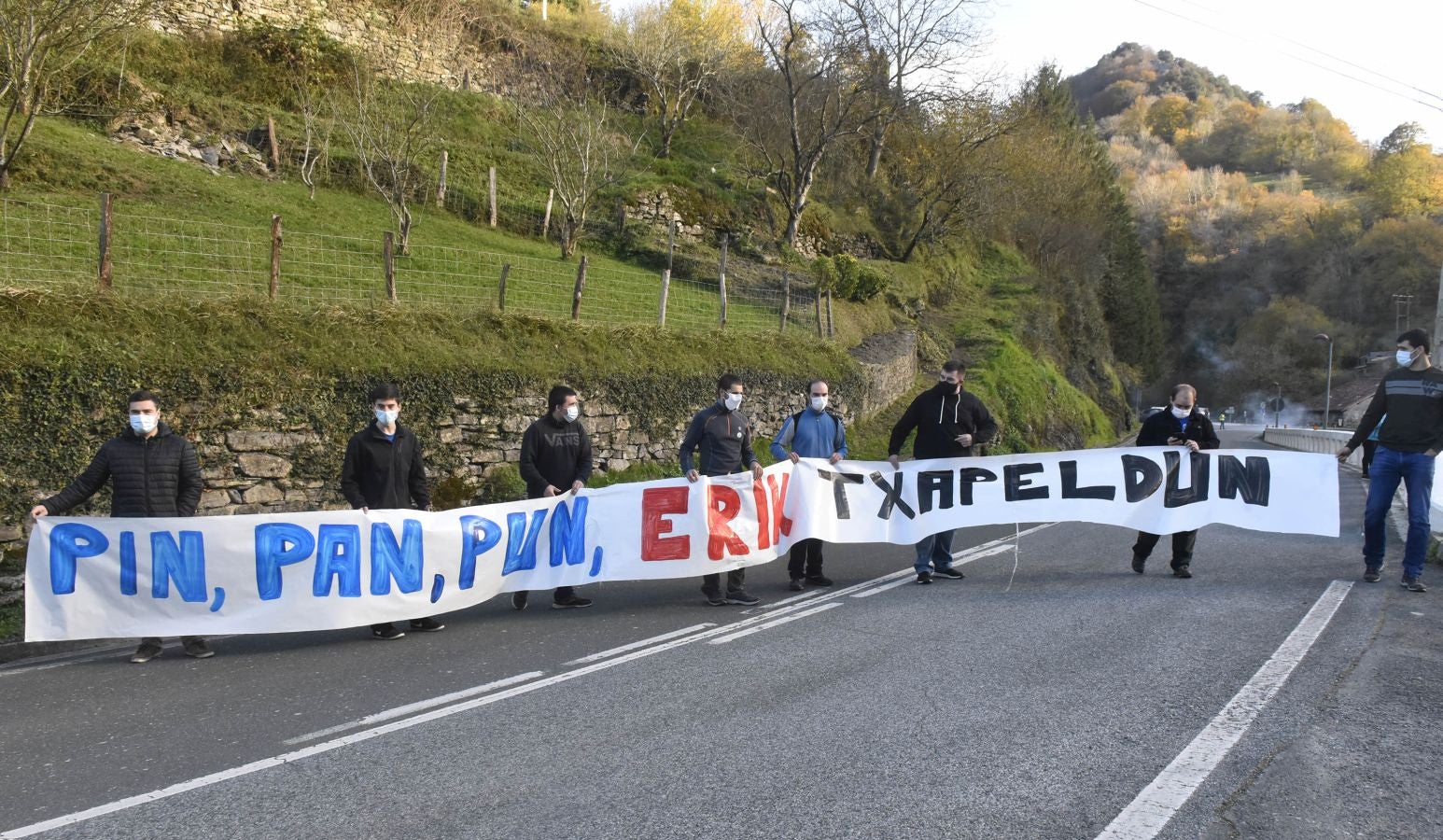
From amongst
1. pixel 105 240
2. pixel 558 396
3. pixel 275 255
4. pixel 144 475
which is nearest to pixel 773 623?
pixel 558 396

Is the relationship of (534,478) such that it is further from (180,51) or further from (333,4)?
(333,4)

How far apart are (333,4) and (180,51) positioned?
6132 millimetres

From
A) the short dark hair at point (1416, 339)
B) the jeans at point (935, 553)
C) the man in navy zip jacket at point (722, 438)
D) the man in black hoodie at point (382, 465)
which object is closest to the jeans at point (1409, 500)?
the short dark hair at point (1416, 339)

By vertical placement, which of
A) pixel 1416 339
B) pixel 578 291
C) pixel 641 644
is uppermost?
pixel 578 291

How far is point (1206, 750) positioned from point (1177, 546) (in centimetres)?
497

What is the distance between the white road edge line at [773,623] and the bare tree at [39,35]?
14.6 metres

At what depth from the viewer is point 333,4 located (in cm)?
3020

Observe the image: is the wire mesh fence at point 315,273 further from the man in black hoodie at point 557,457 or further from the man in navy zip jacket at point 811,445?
the man in navy zip jacket at point 811,445

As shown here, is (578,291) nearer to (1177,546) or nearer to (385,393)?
(385,393)

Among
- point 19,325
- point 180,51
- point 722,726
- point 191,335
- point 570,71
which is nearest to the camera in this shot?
point 722,726

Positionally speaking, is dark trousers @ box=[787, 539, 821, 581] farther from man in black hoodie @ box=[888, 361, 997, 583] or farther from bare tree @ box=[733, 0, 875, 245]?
bare tree @ box=[733, 0, 875, 245]

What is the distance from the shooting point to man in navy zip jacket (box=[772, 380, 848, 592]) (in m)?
8.99

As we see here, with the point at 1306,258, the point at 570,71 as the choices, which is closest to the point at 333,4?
the point at 570,71

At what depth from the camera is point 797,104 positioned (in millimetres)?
36781
